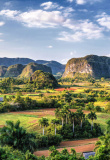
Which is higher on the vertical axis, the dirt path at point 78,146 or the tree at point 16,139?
the tree at point 16,139

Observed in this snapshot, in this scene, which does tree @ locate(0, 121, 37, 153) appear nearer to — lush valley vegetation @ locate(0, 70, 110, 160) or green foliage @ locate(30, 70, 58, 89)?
lush valley vegetation @ locate(0, 70, 110, 160)

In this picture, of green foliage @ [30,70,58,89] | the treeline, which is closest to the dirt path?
the treeline

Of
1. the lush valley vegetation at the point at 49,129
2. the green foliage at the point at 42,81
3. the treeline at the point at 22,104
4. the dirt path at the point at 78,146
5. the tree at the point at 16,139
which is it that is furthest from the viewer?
the green foliage at the point at 42,81

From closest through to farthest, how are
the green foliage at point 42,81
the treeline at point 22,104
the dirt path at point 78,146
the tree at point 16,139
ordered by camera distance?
the tree at point 16,139 → the dirt path at point 78,146 → the treeline at point 22,104 → the green foliage at point 42,81

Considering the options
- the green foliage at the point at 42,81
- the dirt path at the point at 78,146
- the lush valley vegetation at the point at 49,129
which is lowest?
the dirt path at the point at 78,146

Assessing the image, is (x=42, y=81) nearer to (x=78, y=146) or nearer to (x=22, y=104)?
→ (x=22, y=104)

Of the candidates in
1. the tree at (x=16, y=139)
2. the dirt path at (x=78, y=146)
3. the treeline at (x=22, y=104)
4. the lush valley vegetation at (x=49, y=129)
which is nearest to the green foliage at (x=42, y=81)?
the lush valley vegetation at (x=49, y=129)

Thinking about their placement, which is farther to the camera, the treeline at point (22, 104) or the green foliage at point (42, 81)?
the green foliage at point (42, 81)

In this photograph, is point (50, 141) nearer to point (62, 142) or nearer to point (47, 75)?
point (62, 142)

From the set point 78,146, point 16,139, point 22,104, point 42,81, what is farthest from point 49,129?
point 42,81

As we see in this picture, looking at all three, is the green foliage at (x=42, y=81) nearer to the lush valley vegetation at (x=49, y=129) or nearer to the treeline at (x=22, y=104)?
the lush valley vegetation at (x=49, y=129)

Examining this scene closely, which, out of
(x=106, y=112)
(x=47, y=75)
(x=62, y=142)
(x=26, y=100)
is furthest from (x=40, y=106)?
(x=47, y=75)

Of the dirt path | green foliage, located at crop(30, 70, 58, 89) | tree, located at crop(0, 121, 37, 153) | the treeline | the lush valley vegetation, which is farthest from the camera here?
green foliage, located at crop(30, 70, 58, 89)

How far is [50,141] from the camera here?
33.2 metres
